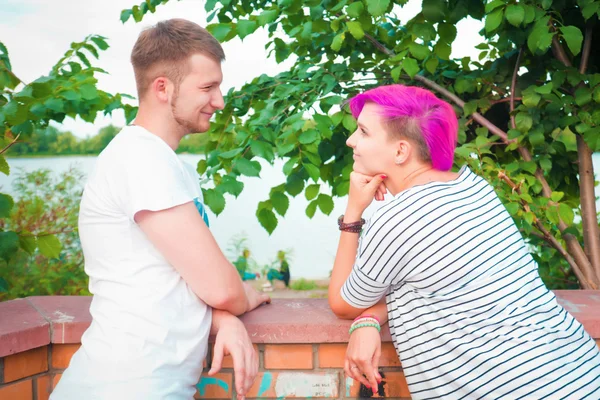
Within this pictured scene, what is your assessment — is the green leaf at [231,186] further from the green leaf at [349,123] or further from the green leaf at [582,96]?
the green leaf at [582,96]

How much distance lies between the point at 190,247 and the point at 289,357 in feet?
2.28

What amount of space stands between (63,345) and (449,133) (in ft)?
4.67

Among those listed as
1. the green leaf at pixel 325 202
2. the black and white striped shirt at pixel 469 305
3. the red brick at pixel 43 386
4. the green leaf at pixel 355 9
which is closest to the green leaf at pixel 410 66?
the green leaf at pixel 355 9

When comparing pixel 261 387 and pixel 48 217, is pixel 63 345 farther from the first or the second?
pixel 48 217

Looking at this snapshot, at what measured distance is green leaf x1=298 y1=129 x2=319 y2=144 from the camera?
2.69 meters

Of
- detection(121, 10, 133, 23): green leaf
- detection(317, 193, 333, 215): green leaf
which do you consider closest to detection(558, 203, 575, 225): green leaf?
detection(317, 193, 333, 215): green leaf

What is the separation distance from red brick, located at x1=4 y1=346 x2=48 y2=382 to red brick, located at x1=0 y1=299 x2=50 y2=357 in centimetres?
4

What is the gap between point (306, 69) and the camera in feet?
10.8

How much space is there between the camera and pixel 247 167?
2.67m

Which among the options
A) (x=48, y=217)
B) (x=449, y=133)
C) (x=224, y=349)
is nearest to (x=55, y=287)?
(x=48, y=217)

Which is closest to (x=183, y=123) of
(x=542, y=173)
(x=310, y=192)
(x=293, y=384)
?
(x=293, y=384)

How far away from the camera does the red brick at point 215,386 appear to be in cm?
206

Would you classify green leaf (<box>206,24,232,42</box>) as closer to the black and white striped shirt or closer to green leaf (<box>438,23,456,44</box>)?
green leaf (<box>438,23,456,44</box>)

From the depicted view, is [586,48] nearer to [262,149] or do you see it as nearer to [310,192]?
[310,192]
